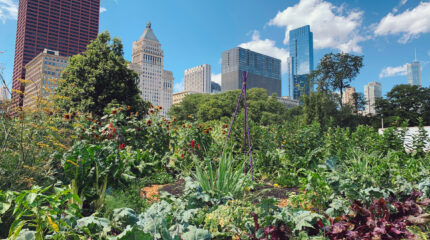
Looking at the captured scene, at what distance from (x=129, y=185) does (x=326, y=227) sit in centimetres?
231

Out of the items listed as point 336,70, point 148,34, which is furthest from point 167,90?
point 336,70

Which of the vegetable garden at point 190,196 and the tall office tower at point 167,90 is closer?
the vegetable garden at point 190,196

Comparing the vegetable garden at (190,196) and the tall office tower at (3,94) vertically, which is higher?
the tall office tower at (3,94)

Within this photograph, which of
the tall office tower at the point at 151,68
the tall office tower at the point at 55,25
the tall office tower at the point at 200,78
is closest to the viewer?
the tall office tower at the point at 55,25

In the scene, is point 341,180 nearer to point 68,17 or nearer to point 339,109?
point 339,109

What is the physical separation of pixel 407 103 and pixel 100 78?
107 ft

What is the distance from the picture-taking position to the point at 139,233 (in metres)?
1.48

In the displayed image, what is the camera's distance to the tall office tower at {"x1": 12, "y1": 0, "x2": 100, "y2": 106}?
103188 millimetres

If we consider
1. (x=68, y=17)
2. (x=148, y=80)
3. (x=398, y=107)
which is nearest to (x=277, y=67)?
(x=148, y=80)

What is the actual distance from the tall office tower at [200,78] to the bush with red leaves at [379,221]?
166 meters

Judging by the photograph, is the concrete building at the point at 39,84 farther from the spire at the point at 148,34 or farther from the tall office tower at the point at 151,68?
the spire at the point at 148,34

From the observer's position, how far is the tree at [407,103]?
1158 inches

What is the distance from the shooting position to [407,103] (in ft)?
100

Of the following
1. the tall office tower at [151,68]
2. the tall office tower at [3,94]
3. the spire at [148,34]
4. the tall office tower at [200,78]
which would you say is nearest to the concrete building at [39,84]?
the tall office tower at [3,94]
